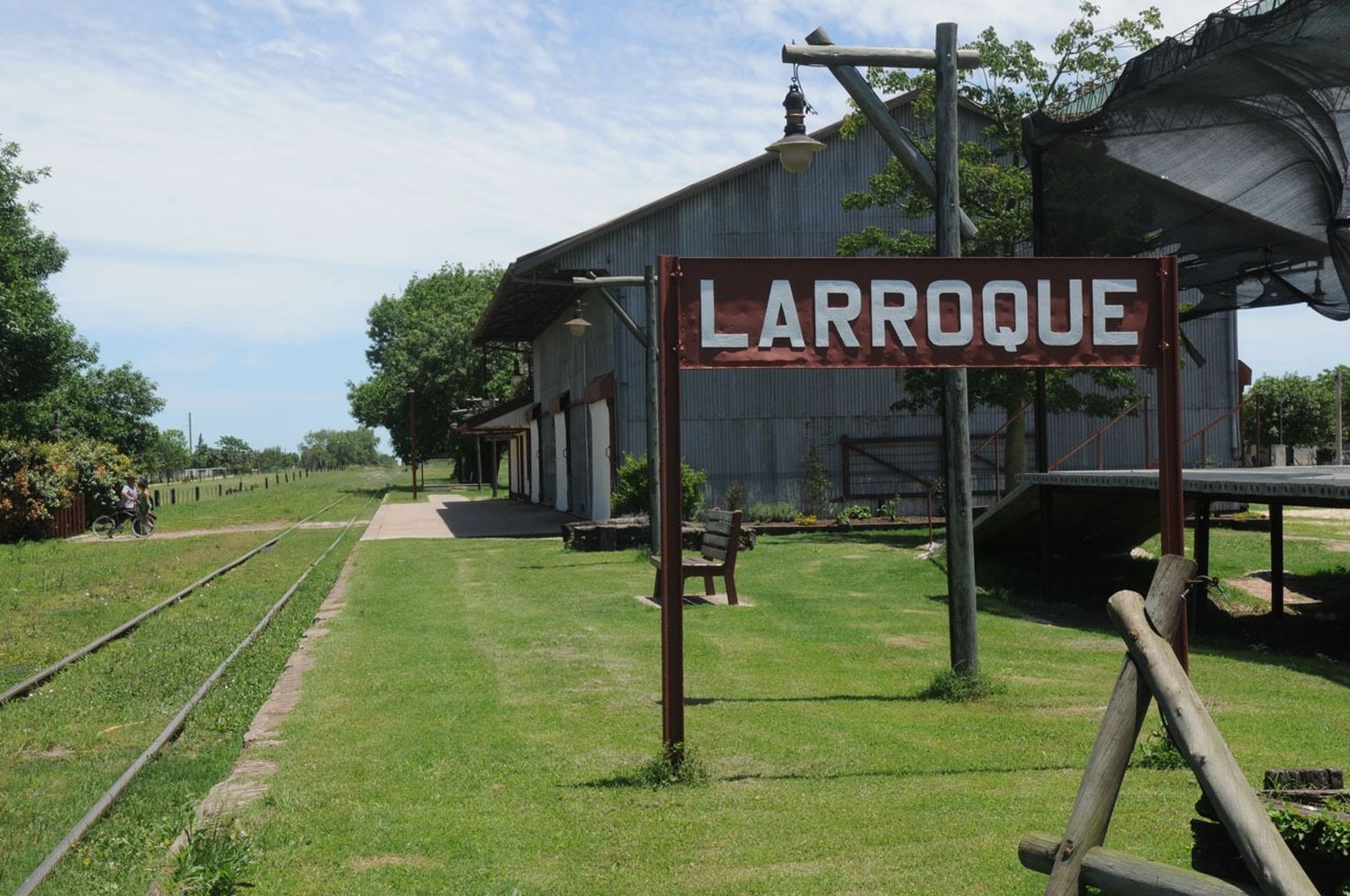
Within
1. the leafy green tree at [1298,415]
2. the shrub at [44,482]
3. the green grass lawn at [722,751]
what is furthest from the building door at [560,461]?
the leafy green tree at [1298,415]

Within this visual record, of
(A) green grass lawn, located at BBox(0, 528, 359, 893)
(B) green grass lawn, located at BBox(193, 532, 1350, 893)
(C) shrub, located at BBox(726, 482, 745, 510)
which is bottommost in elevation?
(A) green grass lawn, located at BBox(0, 528, 359, 893)

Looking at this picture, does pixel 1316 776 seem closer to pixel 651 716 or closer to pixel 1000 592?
pixel 651 716

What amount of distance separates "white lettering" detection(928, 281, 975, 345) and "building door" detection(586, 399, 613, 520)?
21.6 metres

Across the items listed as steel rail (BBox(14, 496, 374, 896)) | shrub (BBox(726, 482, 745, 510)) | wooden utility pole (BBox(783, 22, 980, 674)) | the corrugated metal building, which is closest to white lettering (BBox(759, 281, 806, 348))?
wooden utility pole (BBox(783, 22, 980, 674))

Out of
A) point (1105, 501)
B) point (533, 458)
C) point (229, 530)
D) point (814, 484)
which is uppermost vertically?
point (533, 458)

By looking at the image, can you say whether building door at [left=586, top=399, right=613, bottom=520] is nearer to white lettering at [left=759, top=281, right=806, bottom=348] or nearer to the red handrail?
the red handrail

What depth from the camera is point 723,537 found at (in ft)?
46.2

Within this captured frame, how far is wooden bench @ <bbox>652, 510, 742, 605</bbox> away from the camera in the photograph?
44.9 ft

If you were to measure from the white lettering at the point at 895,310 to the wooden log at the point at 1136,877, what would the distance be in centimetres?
379

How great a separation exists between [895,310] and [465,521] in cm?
2848

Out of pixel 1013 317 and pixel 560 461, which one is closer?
pixel 1013 317

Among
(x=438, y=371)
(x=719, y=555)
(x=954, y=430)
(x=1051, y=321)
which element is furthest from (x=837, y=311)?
(x=438, y=371)

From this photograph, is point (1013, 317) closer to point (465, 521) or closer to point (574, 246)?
point (574, 246)

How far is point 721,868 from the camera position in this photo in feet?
17.4
